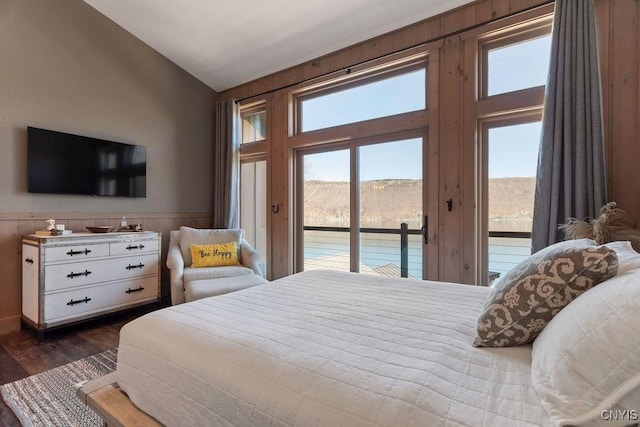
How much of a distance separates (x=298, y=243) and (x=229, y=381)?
302 centimetres

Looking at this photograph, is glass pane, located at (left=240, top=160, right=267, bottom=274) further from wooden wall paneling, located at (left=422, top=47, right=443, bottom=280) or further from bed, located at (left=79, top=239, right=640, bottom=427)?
bed, located at (left=79, top=239, right=640, bottom=427)

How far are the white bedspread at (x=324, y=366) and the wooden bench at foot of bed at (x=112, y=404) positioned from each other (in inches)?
1.5

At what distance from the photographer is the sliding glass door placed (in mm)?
3141

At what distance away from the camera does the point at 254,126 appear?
445cm

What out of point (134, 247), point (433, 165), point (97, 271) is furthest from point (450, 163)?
point (97, 271)

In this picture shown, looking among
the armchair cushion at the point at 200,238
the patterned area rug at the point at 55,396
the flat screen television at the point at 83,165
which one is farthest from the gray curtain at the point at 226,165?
the patterned area rug at the point at 55,396

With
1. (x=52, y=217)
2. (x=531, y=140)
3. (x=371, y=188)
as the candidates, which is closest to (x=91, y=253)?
(x=52, y=217)

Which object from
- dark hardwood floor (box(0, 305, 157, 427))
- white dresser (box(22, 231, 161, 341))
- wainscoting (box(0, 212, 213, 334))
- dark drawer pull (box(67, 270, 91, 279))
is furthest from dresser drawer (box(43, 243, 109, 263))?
dark hardwood floor (box(0, 305, 157, 427))

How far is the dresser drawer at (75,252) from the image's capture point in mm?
2637

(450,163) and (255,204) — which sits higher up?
(450,163)

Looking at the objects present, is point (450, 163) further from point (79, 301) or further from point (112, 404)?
point (79, 301)

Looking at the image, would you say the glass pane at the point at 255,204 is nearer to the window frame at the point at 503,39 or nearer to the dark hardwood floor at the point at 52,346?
the dark hardwood floor at the point at 52,346

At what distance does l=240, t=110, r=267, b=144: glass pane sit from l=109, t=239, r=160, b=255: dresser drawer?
6.19 feet

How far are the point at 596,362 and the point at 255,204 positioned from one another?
4084mm
